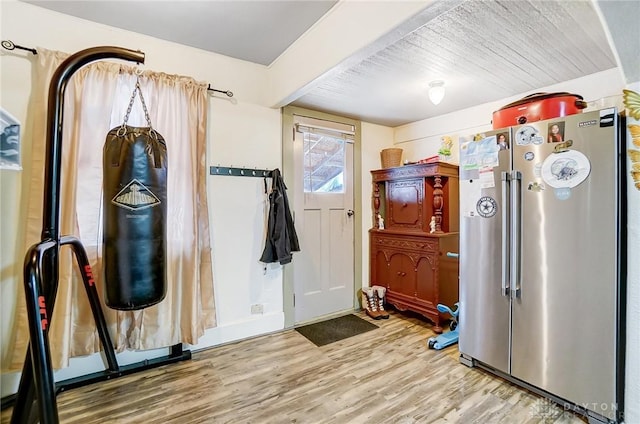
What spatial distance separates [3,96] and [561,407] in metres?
3.97

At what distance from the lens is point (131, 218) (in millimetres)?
1677

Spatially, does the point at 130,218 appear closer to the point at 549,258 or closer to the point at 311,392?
the point at 311,392

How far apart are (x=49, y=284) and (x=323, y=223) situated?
2.37 m

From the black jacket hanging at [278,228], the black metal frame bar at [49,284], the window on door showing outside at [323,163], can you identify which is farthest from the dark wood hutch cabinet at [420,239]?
the black metal frame bar at [49,284]

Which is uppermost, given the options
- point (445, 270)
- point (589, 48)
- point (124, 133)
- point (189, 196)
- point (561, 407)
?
point (589, 48)

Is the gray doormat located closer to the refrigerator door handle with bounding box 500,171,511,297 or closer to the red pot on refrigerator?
the refrigerator door handle with bounding box 500,171,511,297

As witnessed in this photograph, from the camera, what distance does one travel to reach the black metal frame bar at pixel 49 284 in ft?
3.80

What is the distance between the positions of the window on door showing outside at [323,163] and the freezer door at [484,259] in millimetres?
1486

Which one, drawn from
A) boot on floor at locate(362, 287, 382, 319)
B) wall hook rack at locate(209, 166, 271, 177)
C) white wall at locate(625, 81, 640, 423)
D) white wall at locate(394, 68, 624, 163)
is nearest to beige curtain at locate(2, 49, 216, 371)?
wall hook rack at locate(209, 166, 271, 177)

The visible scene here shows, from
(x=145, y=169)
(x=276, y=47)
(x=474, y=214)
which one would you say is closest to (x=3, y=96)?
(x=145, y=169)

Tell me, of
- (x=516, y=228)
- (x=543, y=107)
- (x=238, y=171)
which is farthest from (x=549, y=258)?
(x=238, y=171)

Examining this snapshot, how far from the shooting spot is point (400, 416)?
177 cm

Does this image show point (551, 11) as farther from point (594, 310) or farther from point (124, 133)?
point (124, 133)

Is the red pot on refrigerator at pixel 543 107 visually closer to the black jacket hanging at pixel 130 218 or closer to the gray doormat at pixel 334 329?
the gray doormat at pixel 334 329
